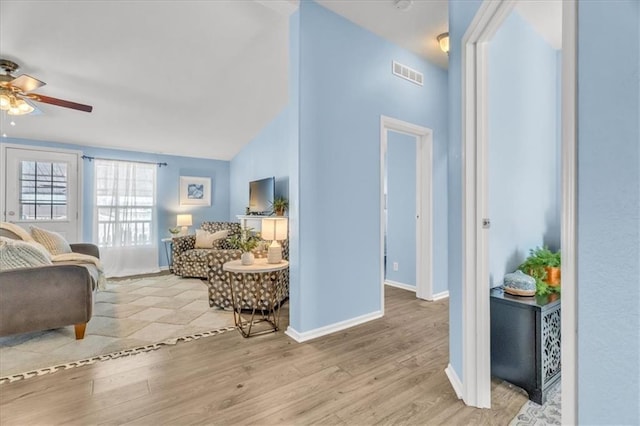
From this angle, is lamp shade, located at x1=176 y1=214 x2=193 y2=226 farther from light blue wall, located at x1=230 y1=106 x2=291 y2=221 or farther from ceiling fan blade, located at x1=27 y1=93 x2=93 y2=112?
ceiling fan blade, located at x1=27 y1=93 x2=93 y2=112

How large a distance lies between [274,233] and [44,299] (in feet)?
6.27

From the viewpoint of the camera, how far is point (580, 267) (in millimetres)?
846

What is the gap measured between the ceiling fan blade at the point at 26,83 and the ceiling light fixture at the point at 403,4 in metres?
3.18

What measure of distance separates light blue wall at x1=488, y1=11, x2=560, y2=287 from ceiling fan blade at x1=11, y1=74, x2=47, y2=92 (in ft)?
11.9

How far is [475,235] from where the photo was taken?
1688mm

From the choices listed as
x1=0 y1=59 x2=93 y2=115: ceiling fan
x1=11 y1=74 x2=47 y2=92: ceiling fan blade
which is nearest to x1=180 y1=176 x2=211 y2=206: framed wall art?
x1=0 y1=59 x2=93 y2=115: ceiling fan

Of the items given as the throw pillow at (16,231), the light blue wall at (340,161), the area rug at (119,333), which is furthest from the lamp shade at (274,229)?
the throw pillow at (16,231)

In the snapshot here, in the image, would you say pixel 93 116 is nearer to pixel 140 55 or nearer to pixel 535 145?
pixel 140 55

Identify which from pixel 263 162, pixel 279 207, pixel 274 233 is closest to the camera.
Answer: pixel 274 233

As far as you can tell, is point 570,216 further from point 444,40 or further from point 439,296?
point 439,296

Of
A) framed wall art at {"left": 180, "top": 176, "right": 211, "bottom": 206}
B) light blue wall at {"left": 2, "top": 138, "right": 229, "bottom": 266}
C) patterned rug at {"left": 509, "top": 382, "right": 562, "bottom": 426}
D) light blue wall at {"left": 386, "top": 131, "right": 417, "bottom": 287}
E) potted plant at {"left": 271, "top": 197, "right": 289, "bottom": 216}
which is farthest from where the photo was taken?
framed wall art at {"left": 180, "top": 176, "right": 211, "bottom": 206}

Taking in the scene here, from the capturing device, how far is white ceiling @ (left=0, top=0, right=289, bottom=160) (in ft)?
8.73

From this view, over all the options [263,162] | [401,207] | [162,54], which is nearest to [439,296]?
[401,207]

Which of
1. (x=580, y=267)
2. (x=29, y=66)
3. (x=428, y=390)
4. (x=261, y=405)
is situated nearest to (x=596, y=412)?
(x=580, y=267)
